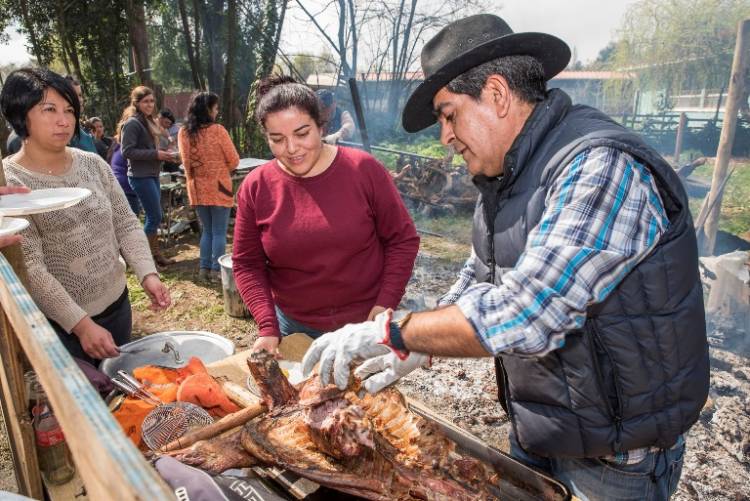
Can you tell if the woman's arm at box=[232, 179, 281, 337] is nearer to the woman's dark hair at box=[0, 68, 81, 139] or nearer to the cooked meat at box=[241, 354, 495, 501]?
the cooked meat at box=[241, 354, 495, 501]

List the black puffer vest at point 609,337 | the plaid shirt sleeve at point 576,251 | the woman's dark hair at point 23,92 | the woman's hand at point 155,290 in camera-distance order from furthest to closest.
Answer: the woman's hand at point 155,290, the woman's dark hair at point 23,92, the black puffer vest at point 609,337, the plaid shirt sleeve at point 576,251

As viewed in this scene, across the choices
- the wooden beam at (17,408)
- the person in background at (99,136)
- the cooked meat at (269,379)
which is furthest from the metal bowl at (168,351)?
the person in background at (99,136)

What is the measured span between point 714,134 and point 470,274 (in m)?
9.10

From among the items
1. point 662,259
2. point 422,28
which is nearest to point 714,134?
point 422,28

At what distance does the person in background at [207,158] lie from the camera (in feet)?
18.8

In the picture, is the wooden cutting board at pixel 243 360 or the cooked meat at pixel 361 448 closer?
the cooked meat at pixel 361 448

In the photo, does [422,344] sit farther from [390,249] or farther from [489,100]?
[390,249]

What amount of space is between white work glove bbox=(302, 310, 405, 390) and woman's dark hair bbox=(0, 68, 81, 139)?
1.89m

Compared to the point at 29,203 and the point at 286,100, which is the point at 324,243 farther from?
the point at 29,203

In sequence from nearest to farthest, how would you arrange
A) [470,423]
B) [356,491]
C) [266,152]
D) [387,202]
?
[356,491], [387,202], [470,423], [266,152]

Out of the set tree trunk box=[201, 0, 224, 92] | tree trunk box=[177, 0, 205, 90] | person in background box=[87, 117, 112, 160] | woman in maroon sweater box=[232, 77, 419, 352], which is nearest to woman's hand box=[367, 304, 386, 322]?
woman in maroon sweater box=[232, 77, 419, 352]

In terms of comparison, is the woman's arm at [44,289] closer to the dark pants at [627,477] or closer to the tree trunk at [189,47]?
the dark pants at [627,477]

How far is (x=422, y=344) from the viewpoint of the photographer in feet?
4.76

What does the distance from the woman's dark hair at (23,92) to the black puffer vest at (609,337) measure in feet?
7.37
